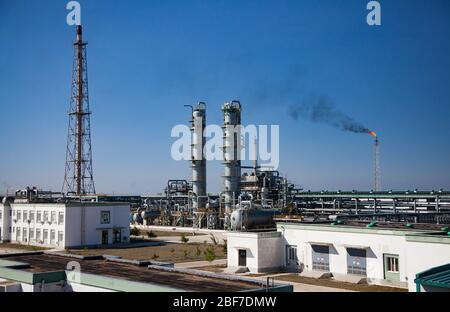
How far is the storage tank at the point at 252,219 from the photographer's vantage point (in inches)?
1811

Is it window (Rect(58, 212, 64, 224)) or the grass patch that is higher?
window (Rect(58, 212, 64, 224))

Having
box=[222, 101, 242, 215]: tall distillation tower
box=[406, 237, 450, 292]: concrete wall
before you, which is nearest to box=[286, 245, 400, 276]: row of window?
box=[406, 237, 450, 292]: concrete wall

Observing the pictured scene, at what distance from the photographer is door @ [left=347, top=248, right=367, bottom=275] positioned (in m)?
28.8

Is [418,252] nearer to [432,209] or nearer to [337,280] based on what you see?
[337,280]

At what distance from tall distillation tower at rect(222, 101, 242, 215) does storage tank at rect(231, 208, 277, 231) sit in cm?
1910

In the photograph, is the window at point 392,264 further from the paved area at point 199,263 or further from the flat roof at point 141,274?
the paved area at point 199,263

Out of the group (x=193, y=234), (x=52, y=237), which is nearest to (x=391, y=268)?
(x=52, y=237)

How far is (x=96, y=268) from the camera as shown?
76.9ft

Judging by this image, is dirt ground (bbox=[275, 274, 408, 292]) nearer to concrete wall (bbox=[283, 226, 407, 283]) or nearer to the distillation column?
concrete wall (bbox=[283, 226, 407, 283])

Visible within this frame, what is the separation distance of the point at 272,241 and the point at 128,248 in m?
19.8

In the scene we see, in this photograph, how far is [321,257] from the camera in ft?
102

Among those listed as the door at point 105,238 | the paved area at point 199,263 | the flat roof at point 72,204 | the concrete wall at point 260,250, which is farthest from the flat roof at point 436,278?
the door at point 105,238

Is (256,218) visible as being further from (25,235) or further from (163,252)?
(25,235)
